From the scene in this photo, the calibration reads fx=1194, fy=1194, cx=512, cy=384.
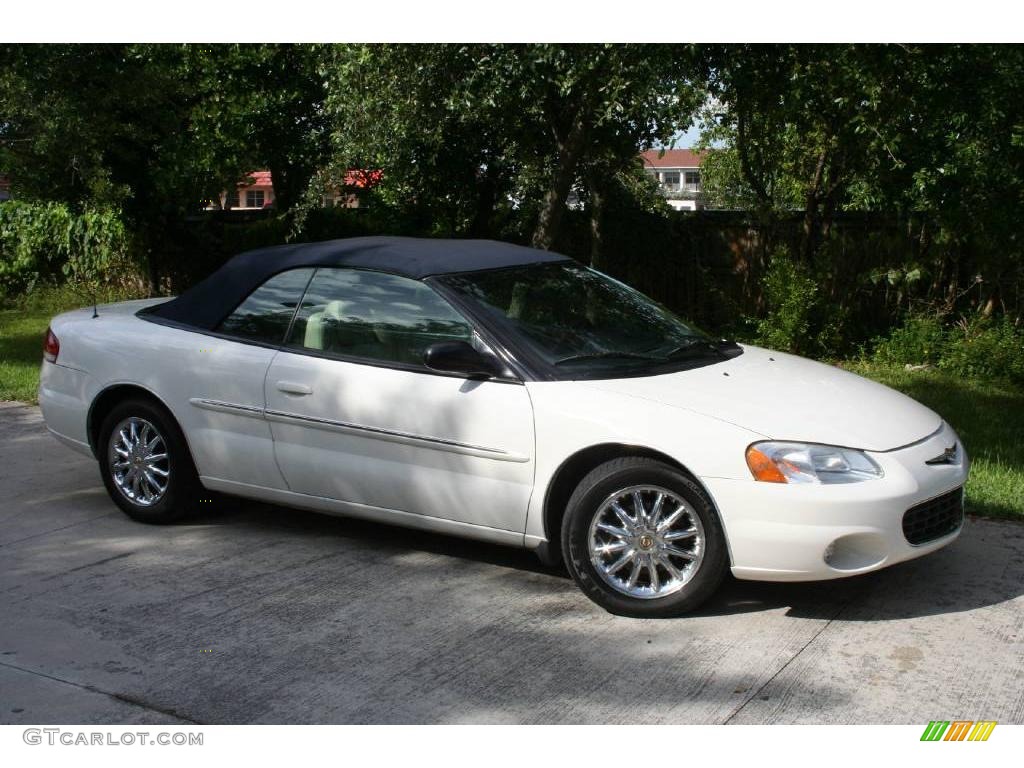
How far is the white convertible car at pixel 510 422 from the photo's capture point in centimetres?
487

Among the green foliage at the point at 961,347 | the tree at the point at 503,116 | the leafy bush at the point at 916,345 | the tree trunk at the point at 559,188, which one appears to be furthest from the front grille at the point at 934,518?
the tree trunk at the point at 559,188

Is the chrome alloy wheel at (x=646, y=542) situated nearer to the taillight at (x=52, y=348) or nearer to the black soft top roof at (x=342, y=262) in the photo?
the black soft top roof at (x=342, y=262)

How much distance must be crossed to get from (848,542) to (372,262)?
8.74 feet

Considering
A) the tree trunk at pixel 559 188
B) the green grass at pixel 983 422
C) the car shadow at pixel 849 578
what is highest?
the tree trunk at pixel 559 188

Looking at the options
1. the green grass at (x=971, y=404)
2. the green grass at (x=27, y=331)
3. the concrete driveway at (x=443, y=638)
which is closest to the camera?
the concrete driveway at (x=443, y=638)

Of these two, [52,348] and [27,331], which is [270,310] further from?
[27,331]

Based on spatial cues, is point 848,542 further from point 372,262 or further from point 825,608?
point 372,262

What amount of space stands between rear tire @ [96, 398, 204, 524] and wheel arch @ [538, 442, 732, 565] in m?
2.16

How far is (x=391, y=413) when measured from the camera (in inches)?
219

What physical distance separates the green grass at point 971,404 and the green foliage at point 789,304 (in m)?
0.60

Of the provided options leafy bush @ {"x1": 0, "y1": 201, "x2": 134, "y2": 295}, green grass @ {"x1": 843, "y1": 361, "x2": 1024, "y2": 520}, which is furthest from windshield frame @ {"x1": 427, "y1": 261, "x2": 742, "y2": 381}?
leafy bush @ {"x1": 0, "y1": 201, "x2": 134, "y2": 295}

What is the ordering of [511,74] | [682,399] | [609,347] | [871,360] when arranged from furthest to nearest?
[871,360] < [511,74] < [609,347] < [682,399]

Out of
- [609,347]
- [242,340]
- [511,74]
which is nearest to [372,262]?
[242,340]

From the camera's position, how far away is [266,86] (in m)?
15.0
